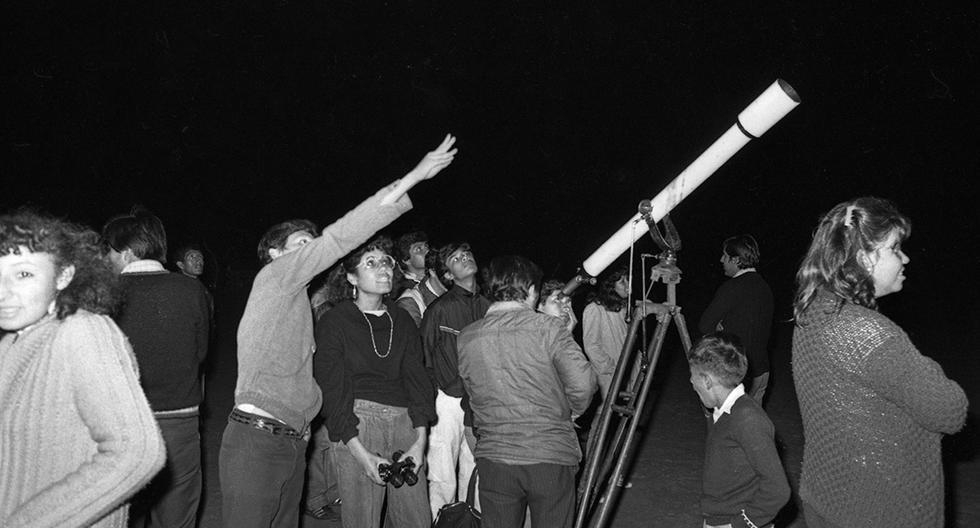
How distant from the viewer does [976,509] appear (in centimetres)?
497

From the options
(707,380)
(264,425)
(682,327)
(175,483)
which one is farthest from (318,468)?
(707,380)

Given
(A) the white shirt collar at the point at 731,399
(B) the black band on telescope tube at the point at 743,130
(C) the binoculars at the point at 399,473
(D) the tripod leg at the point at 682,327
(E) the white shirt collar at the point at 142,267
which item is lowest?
(C) the binoculars at the point at 399,473

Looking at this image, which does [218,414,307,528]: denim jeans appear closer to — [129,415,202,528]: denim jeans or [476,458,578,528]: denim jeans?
[129,415,202,528]: denim jeans

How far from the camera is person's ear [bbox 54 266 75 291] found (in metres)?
1.81

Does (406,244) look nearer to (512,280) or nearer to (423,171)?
(512,280)

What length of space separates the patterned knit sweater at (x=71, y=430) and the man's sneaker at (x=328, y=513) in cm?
323

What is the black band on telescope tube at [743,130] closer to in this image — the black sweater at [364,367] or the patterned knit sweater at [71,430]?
the black sweater at [364,367]

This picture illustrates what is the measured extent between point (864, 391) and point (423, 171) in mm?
1699

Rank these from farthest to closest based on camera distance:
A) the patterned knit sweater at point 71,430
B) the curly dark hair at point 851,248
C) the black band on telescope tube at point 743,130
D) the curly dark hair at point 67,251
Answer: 1. the black band on telescope tube at point 743,130
2. the curly dark hair at point 851,248
3. the curly dark hair at point 67,251
4. the patterned knit sweater at point 71,430

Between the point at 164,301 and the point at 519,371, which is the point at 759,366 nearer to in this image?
the point at 519,371

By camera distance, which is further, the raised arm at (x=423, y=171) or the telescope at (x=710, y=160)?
the telescope at (x=710, y=160)

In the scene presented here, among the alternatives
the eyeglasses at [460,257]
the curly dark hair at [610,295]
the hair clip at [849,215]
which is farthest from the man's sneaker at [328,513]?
the hair clip at [849,215]

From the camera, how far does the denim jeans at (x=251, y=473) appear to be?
3010mm

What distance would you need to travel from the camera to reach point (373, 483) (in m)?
3.66
